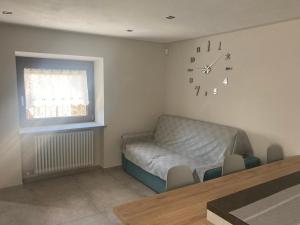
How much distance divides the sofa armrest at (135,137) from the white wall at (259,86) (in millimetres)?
967

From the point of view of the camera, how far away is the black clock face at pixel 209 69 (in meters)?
3.64

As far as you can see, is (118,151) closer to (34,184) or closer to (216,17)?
(34,184)

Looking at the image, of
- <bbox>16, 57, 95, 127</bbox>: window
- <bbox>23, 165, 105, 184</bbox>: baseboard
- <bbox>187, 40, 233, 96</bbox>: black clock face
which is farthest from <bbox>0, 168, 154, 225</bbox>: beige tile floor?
<bbox>187, 40, 233, 96</bbox>: black clock face

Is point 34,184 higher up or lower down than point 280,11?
lower down

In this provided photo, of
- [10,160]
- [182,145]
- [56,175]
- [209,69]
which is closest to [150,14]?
[209,69]

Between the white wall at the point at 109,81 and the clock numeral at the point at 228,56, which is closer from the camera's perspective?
the white wall at the point at 109,81

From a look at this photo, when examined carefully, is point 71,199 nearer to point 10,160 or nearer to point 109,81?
point 10,160

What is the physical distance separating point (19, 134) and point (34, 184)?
2.66 ft

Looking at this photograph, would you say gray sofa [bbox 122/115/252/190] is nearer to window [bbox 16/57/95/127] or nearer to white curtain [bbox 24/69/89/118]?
window [bbox 16/57/95/127]

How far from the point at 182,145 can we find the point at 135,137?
3.04 feet

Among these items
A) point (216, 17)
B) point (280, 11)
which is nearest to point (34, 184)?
point (216, 17)

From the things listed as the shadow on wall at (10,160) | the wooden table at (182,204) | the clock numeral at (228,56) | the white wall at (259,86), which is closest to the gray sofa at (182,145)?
the white wall at (259,86)

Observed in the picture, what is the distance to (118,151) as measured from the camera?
4.45m

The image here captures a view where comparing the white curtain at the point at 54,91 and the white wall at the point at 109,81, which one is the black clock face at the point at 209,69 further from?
the white curtain at the point at 54,91
